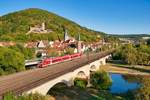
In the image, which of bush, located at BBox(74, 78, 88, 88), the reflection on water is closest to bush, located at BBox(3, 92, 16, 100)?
bush, located at BBox(74, 78, 88, 88)

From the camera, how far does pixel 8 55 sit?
62188 millimetres

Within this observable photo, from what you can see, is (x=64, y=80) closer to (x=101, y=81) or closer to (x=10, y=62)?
(x=10, y=62)

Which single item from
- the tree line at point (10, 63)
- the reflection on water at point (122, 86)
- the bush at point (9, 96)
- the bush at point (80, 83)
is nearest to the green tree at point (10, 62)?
the tree line at point (10, 63)

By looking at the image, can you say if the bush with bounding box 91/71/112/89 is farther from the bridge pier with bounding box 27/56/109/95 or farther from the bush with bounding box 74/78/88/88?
the bridge pier with bounding box 27/56/109/95

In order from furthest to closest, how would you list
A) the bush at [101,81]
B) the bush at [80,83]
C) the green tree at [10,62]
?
1. the bush at [101,81]
2. the bush at [80,83]
3. the green tree at [10,62]

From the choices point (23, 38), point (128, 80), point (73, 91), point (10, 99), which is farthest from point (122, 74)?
point (23, 38)

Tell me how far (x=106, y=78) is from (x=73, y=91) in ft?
41.7

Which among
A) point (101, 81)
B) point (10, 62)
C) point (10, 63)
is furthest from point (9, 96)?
point (101, 81)

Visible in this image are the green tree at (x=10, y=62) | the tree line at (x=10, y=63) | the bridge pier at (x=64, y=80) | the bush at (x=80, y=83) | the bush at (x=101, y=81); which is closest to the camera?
the bridge pier at (x=64, y=80)

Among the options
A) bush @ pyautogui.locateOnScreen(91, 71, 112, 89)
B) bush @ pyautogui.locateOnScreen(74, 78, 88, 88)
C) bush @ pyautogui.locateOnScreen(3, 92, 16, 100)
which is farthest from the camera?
bush @ pyautogui.locateOnScreen(91, 71, 112, 89)

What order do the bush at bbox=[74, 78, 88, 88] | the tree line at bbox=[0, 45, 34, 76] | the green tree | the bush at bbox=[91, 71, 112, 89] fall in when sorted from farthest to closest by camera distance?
the bush at bbox=[91, 71, 112, 89] < the bush at bbox=[74, 78, 88, 88] < the green tree < the tree line at bbox=[0, 45, 34, 76]

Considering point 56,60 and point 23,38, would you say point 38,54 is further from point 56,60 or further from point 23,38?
point 23,38

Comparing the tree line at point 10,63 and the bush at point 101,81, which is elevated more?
the tree line at point 10,63

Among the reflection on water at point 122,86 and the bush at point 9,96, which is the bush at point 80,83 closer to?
the reflection on water at point 122,86
